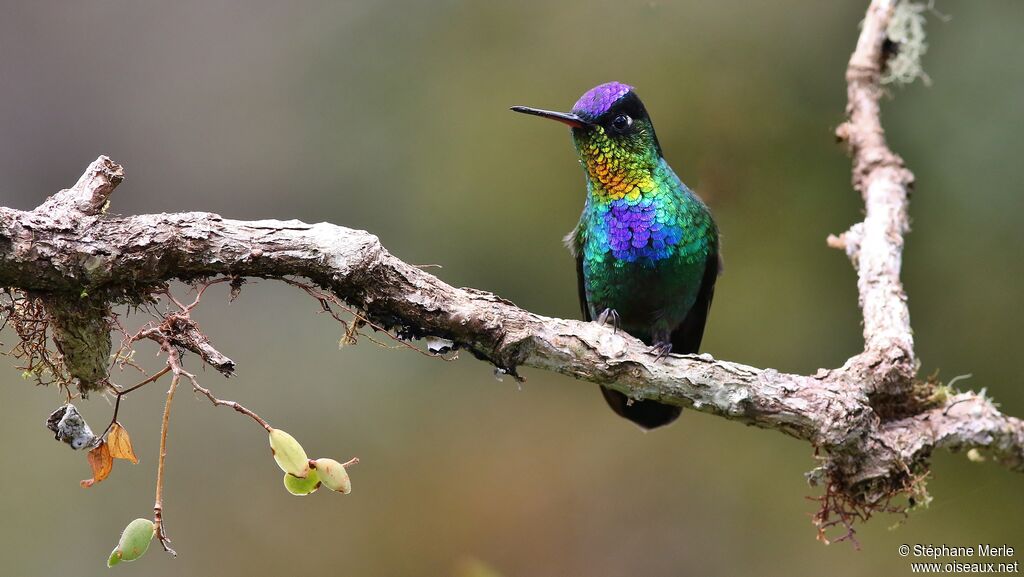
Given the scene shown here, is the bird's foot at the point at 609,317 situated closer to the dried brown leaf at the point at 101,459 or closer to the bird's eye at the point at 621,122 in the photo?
the bird's eye at the point at 621,122

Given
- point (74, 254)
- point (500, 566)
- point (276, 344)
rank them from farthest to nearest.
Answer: point (276, 344) → point (500, 566) → point (74, 254)

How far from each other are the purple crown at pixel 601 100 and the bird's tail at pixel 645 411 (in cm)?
103

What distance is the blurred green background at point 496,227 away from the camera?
186 inches

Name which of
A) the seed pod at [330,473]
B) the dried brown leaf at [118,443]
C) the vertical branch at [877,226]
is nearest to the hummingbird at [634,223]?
the vertical branch at [877,226]

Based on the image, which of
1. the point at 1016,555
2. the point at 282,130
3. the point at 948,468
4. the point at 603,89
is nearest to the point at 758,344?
the point at 948,468

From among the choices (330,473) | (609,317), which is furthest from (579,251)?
(330,473)

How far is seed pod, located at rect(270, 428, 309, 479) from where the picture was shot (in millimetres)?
1666

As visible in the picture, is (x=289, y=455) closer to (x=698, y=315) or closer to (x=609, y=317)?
(x=609, y=317)

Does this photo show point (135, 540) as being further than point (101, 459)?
No

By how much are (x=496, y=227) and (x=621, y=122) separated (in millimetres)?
2260

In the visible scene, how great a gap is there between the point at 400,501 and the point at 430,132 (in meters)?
2.14

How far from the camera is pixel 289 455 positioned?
1668 millimetres

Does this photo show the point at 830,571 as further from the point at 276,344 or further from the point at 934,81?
the point at 276,344

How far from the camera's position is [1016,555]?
459 centimetres
